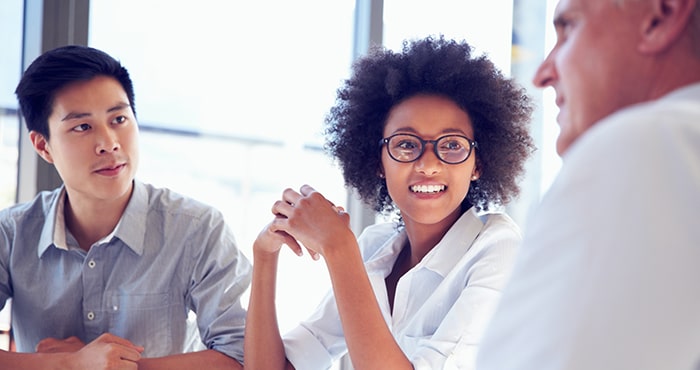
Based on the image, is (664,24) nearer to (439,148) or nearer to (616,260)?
(616,260)

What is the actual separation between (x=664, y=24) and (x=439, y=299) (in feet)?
3.55

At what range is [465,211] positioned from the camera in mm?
1922

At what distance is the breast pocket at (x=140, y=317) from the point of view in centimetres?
201

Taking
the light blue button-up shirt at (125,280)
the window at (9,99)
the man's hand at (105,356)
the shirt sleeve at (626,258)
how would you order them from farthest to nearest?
the window at (9,99)
the light blue button-up shirt at (125,280)
the man's hand at (105,356)
the shirt sleeve at (626,258)

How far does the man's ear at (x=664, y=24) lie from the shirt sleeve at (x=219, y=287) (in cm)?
143

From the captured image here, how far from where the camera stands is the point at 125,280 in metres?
2.04

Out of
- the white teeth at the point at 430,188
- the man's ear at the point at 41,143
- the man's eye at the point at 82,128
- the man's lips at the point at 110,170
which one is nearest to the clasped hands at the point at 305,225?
the white teeth at the point at 430,188

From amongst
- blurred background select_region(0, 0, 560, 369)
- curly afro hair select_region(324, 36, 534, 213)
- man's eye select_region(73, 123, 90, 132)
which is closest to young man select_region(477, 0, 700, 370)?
curly afro hair select_region(324, 36, 534, 213)

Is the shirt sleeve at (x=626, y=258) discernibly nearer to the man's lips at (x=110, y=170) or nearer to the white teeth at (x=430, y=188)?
the white teeth at (x=430, y=188)

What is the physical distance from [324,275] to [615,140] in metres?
2.62

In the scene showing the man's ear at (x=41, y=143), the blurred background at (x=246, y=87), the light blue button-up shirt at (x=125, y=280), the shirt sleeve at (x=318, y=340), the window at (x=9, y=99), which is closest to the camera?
the shirt sleeve at (x=318, y=340)

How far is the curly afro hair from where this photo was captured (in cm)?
188

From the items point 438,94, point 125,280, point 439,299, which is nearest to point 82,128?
point 125,280

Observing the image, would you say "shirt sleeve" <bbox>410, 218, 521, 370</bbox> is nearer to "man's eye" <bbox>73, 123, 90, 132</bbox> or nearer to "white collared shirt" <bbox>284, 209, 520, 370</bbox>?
"white collared shirt" <bbox>284, 209, 520, 370</bbox>
